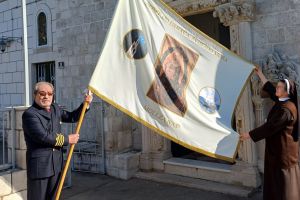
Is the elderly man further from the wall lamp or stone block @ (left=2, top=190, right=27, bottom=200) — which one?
the wall lamp

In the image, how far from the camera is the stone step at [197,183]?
5.50 metres

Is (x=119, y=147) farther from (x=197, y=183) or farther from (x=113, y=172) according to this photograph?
(x=197, y=183)

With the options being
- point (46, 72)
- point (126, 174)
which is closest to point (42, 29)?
point (46, 72)

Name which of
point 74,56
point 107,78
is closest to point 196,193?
point 107,78

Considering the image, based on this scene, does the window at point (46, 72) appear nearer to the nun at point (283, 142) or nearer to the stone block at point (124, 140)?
the stone block at point (124, 140)

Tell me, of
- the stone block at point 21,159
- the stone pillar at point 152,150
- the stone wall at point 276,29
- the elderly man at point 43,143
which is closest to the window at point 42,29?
the stone pillar at point 152,150

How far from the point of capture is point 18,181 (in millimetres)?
4707

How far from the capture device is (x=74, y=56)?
28.0 feet

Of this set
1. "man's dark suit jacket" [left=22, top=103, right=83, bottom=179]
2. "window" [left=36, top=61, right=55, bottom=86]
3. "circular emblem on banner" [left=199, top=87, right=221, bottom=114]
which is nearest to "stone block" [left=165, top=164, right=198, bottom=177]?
"circular emblem on banner" [left=199, top=87, right=221, bottom=114]

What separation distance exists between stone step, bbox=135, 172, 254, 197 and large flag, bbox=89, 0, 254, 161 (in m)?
1.78

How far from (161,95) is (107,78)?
66 centimetres

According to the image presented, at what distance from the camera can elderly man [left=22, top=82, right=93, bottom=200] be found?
3475 mm

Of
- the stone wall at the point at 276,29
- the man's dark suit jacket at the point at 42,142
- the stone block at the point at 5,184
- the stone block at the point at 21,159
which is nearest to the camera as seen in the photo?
the man's dark suit jacket at the point at 42,142

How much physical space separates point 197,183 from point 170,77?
2.72 m
